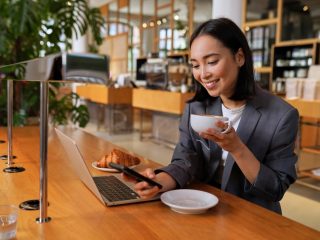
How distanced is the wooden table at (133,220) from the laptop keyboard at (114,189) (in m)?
0.04

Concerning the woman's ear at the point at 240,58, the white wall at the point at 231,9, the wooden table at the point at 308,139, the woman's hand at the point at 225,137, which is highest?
the white wall at the point at 231,9

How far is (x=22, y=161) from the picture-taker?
138 centimetres

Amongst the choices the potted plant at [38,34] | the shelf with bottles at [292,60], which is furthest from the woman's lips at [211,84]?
the shelf with bottles at [292,60]

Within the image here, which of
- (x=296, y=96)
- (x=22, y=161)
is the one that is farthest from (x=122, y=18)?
(x=22, y=161)

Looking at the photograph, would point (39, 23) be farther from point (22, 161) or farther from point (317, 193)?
point (317, 193)

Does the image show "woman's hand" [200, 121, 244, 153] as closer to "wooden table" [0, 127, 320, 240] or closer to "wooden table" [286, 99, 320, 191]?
"wooden table" [0, 127, 320, 240]

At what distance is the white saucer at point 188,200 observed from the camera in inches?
34.5

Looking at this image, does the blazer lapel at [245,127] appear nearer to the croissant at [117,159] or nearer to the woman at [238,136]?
the woman at [238,136]

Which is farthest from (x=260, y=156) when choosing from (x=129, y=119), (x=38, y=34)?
(x=129, y=119)

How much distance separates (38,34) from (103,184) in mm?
2447

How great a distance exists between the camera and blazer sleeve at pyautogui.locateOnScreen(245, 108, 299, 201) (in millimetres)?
1104

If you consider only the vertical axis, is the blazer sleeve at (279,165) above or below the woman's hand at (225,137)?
below

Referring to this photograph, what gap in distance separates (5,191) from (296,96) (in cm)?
348

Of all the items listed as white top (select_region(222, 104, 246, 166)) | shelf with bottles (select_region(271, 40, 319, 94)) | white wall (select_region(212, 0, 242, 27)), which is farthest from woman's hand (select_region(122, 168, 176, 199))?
shelf with bottles (select_region(271, 40, 319, 94))
